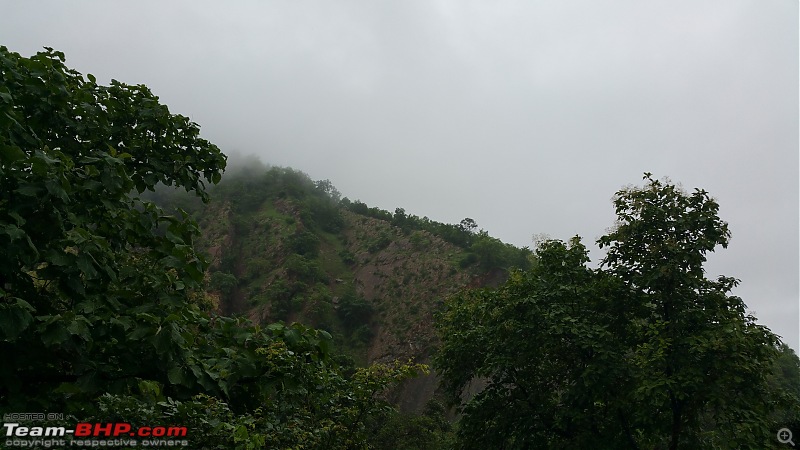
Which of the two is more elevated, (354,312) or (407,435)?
(354,312)

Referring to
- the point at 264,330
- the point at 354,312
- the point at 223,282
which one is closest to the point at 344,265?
the point at 354,312

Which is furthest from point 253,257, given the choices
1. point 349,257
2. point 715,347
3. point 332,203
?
point 715,347

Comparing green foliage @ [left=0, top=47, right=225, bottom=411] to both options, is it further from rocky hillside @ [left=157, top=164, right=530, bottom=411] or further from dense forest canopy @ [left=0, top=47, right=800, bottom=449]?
rocky hillside @ [left=157, top=164, right=530, bottom=411]

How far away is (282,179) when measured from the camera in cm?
9781

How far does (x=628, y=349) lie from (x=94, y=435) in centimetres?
1158

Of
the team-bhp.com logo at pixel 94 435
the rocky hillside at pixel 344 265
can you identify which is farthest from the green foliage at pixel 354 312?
the team-bhp.com logo at pixel 94 435

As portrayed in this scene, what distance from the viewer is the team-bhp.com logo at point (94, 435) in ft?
12.3

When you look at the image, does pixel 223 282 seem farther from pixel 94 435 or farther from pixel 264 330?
pixel 94 435

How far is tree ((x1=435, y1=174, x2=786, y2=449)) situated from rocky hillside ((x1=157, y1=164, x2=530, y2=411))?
128ft

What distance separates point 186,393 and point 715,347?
1030 centimetres

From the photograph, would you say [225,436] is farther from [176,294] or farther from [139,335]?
[176,294]

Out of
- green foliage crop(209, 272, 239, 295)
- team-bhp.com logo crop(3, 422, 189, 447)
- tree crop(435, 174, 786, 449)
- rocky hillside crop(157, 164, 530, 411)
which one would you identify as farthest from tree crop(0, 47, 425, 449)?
green foliage crop(209, 272, 239, 295)

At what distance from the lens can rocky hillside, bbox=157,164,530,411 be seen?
6031cm

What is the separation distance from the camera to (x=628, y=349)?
1226cm
